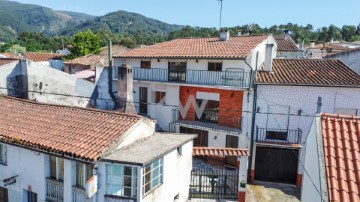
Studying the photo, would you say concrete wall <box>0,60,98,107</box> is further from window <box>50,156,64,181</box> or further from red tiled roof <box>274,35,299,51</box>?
red tiled roof <box>274,35,299,51</box>

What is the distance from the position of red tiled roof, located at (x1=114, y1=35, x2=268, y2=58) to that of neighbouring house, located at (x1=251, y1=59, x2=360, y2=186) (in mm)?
2609

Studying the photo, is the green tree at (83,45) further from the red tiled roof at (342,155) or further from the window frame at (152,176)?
the red tiled roof at (342,155)

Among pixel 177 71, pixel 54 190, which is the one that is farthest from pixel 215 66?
pixel 54 190

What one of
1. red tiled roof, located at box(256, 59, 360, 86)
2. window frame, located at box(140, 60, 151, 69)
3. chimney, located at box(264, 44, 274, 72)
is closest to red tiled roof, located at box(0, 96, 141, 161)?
window frame, located at box(140, 60, 151, 69)

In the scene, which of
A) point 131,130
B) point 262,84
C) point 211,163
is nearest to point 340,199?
point 131,130

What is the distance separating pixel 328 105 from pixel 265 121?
4142mm

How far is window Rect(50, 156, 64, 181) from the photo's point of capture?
40.9 ft

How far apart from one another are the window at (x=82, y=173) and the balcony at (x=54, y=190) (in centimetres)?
89

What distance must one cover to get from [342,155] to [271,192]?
46.8ft

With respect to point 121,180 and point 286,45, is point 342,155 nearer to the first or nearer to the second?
point 121,180

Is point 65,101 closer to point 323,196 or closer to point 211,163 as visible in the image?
point 211,163

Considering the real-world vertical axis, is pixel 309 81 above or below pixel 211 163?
above

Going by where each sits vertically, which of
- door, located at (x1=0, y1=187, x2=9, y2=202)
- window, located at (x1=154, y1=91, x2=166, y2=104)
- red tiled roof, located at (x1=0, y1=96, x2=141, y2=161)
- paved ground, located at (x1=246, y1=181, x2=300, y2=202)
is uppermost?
window, located at (x1=154, y1=91, x2=166, y2=104)

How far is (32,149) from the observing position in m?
12.1
